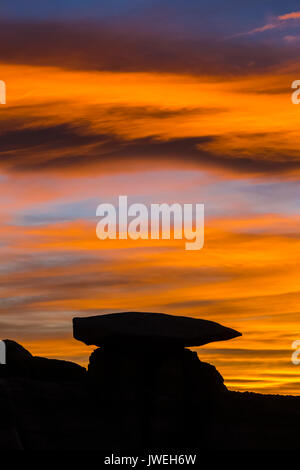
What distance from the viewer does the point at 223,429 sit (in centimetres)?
3816

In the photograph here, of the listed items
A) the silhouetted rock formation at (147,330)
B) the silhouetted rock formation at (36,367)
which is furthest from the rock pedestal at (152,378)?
the silhouetted rock formation at (36,367)

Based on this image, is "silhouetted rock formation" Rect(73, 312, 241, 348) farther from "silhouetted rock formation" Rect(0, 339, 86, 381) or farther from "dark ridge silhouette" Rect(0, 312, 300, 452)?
"silhouetted rock formation" Rect(0, 339, 86, 381)

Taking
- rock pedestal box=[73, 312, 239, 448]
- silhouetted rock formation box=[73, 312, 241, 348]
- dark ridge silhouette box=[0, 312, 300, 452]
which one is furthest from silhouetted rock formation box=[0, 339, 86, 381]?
silhouetted rock formation box=[73, 312, 241, 348]

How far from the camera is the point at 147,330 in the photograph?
37094 mm

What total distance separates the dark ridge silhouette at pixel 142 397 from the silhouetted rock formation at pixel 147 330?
0.04 metres

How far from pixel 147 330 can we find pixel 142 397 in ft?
8.66

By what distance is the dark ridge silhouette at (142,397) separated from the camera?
36.0 metres

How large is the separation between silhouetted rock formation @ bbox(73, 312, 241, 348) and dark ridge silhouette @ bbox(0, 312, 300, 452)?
0.04 meters

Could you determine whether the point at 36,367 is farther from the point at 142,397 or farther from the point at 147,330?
the point at 147,330

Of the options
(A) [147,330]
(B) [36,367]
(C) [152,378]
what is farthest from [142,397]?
(B) [36,367]

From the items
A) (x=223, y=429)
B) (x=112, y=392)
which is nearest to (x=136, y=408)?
(x=112, y=392)

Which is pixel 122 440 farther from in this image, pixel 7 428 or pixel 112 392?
pixel 7 428

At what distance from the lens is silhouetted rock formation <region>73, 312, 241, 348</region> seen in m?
37.1

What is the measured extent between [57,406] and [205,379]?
5.99 m
